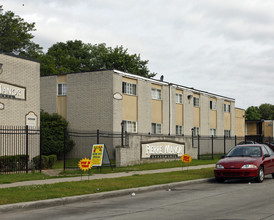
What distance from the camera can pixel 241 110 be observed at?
54500 mm

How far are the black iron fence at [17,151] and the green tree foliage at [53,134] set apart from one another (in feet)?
21.9

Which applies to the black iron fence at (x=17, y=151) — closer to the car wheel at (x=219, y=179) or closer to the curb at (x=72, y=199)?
the curb at (x=72, y=199)

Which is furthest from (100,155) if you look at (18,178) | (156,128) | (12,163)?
(156,128)

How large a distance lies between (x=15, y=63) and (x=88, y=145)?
10144 millimetres

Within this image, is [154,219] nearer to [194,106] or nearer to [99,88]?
[99,88]

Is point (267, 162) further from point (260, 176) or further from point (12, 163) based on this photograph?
point (12, 163)

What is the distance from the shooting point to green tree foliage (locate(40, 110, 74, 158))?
30.7m

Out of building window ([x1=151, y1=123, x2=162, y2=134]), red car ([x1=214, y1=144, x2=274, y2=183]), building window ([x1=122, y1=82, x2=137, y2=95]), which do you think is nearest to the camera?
red car ([x1=214, y1=144, x2=274, y2=183])

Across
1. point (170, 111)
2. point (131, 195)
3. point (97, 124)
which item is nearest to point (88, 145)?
point (97, 124)

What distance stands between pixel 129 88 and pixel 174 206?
75.2 ft

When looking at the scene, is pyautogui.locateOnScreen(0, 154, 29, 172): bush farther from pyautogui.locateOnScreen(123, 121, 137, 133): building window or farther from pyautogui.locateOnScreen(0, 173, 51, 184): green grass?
pyautogui.locateOnScreen(123, 121, 137, 133): building window

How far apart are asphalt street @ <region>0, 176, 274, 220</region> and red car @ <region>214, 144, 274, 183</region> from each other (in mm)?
1604

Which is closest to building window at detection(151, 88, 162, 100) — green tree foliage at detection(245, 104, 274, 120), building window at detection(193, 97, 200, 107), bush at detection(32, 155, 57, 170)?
building window at detection(193, 97, 200, 107)

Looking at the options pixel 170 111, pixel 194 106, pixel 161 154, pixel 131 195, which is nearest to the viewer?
pixel 131 195
